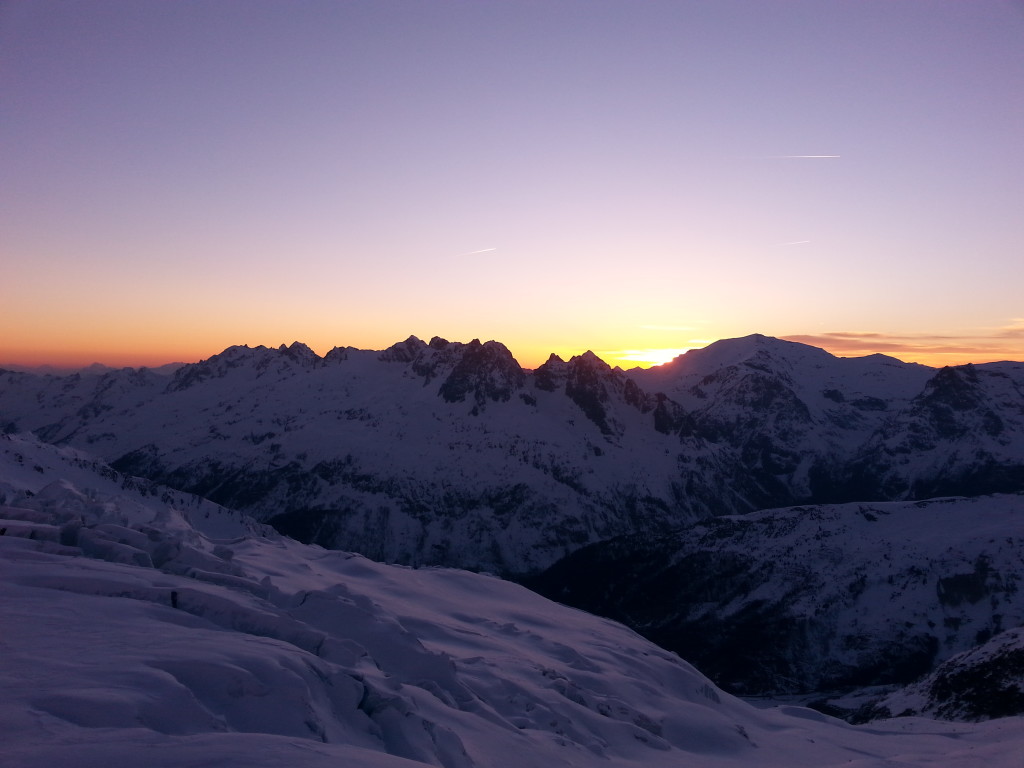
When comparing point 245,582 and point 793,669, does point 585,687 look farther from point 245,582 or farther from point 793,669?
point 793,669

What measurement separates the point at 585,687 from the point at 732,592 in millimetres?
147122

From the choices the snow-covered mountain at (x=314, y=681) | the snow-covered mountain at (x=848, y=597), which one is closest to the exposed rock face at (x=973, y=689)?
the snow-covered mountain at (x=314, y=681)

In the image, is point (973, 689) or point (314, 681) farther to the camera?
point (973, 689)

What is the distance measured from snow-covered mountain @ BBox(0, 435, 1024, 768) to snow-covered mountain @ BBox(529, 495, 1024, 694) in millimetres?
91071

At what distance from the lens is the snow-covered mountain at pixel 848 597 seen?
14250cm

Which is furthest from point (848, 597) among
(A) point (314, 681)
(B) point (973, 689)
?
(A) point (314, 681)

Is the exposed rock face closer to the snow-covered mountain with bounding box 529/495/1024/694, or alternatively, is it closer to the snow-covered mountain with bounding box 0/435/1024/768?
the snow-covered mountain with bounding box 0/435/1024/768

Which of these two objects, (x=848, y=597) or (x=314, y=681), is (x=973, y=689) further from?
(x=848, y=597)

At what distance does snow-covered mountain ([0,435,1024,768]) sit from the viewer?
1811cm

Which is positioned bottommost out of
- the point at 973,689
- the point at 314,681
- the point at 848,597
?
the point at 848,597

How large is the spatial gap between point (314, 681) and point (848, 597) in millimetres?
160010

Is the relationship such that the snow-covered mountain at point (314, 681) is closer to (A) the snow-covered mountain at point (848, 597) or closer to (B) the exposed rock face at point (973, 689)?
(B) the exposed rock face at point (973, 689)

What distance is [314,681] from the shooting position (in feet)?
81.1

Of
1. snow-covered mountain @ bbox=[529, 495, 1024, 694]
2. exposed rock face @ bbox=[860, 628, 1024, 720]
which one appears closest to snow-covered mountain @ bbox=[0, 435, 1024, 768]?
exposed rock face @ bbox=[860, 628, 1024, 720]
